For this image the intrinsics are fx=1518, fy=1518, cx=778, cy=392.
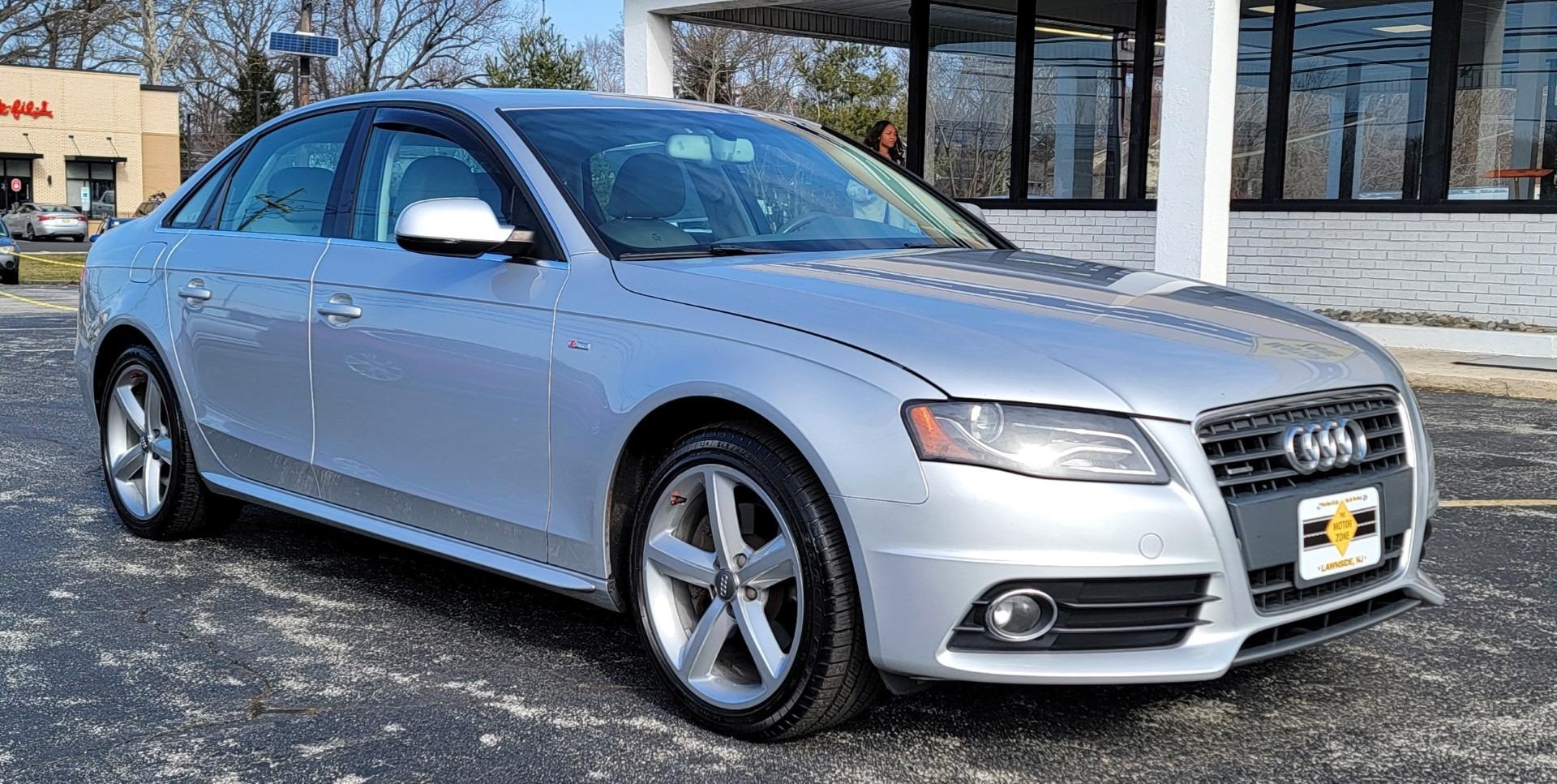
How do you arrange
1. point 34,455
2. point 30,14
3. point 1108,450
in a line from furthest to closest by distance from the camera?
point 30,14 → point 34,455 → point 1108,450

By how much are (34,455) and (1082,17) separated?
11.7 m

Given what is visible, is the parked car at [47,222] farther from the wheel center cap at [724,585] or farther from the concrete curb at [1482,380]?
the wheel center cap at [724,585]

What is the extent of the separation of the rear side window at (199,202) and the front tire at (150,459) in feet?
1.54

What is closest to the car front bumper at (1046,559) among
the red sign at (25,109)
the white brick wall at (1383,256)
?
the white brick wall at (1383,256)

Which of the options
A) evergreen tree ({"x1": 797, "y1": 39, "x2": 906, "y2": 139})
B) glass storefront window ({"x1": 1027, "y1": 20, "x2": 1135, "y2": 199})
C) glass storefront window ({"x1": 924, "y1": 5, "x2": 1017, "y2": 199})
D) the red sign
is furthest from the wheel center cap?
the red sign

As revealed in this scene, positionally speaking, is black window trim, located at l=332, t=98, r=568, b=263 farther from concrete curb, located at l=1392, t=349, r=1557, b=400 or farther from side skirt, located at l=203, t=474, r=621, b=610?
concrete curb, located at l=1392, t=349, r=1557, b=400

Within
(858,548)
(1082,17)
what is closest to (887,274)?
(858,548)

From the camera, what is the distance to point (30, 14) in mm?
69812

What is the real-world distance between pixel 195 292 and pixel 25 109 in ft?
215

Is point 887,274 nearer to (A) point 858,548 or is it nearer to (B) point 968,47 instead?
(A) point 858,548

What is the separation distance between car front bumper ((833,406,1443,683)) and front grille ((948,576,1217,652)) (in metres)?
0.01

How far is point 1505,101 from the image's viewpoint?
43.5ft

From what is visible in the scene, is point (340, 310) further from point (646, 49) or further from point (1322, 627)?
point (646, 49)

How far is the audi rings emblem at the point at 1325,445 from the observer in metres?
3.12
